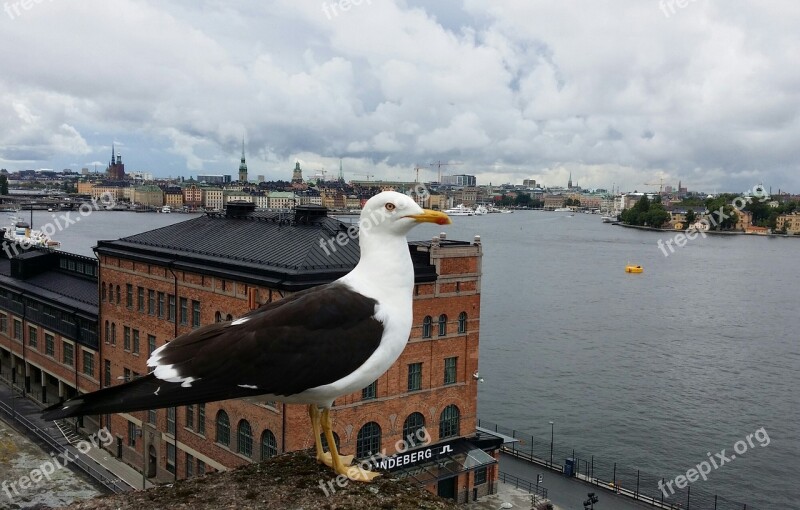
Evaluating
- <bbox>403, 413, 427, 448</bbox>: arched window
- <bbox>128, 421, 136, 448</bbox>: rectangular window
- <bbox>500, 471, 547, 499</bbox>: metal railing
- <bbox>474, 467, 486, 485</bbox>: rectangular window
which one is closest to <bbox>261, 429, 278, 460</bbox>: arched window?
<bbox>403, 413, 427, 448</bbox>: arched window

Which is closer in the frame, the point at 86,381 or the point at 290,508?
the point at 290,508

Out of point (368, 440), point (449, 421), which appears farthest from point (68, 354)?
point (449, 421)

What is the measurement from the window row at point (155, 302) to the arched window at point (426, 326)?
29.7ft

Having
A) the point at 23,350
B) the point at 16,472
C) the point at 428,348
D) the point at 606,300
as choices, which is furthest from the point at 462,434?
the point at 606,300

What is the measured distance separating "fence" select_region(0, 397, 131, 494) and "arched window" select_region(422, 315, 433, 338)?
43.0ft

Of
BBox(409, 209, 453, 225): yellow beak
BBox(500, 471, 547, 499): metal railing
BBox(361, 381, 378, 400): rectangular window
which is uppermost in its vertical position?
BBox(409, 209, 453, 225): yellow beak

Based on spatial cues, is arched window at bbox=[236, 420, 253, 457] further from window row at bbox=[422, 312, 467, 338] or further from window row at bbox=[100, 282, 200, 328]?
window row at bbox=[422, 312, 467, 338]

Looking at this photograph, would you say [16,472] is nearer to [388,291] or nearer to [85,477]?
[85,477]

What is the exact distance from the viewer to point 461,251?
29.3m

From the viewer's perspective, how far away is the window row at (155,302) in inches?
1128

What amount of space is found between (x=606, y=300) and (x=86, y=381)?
60053 mm

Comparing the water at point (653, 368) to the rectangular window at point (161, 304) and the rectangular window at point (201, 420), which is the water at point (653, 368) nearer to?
the rectangular window at point (201, 420)

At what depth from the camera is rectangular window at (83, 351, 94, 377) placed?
35938 millimetres

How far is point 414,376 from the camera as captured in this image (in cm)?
2827
